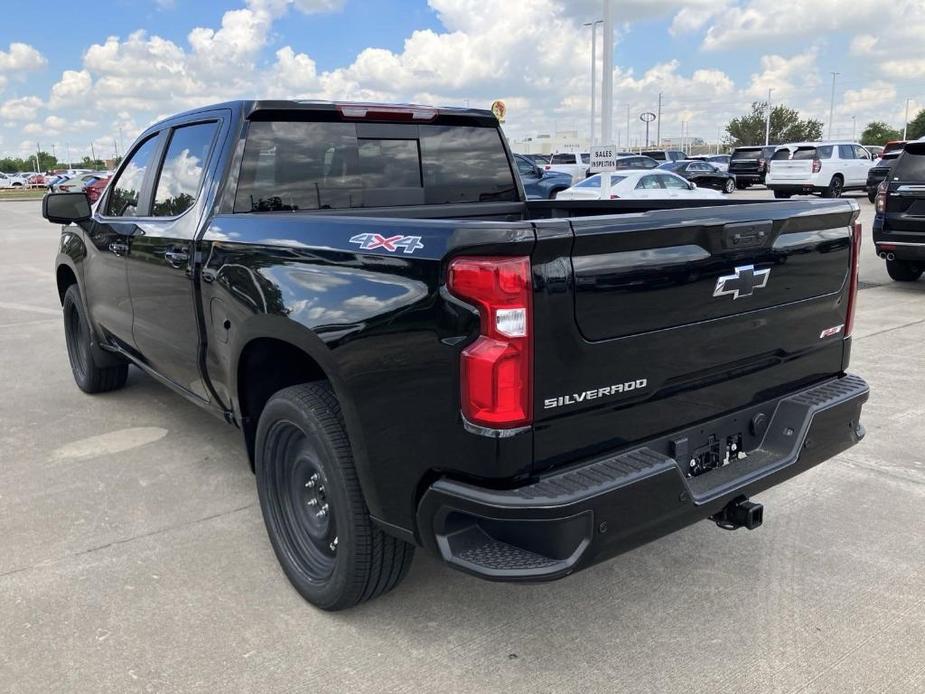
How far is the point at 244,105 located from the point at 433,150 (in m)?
1.01

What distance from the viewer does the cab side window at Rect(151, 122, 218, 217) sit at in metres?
3.79

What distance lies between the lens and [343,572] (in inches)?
112

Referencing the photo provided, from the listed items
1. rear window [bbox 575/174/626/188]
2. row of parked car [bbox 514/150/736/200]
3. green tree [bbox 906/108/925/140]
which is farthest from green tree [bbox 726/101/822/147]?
rear window [bbox 575/174/626/188]

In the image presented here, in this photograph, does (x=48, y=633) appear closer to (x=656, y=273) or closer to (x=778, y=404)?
(x=656, y=273)

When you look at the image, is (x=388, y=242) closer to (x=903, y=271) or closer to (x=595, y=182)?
(x=903, y=271)

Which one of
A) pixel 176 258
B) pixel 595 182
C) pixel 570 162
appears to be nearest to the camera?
pixel 176 258

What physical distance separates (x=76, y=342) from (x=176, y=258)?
2897mm

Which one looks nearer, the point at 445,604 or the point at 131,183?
the point at 445,604

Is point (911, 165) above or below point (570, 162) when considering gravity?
above

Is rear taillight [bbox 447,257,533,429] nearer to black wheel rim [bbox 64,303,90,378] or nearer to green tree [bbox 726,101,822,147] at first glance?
black wheel rim [bbox 64,303,90,378]

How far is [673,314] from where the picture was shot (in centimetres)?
251

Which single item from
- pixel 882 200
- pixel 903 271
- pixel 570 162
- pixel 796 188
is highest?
pixel 570 162

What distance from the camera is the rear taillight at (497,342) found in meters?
2.18

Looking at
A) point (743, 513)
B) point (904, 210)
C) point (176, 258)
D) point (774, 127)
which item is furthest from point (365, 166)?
point (774, 127)
